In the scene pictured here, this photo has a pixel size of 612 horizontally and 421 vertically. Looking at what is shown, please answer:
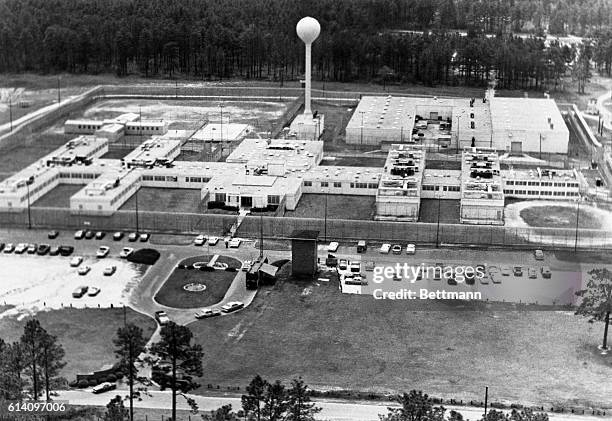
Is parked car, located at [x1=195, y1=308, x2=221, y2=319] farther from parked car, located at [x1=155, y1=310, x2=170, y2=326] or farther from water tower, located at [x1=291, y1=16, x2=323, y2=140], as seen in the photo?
water tower, located at [x1=291, y1=16, x2=323, y2=140]

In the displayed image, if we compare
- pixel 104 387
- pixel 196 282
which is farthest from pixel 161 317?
pixel 104 387

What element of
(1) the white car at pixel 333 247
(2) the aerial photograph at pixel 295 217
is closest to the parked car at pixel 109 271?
(2) the aerial photograph at pixel 295 217

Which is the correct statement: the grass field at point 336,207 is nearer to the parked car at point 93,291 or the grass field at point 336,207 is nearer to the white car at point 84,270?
the white car at point 84,270

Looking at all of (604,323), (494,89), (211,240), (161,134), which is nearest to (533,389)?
(604,323)

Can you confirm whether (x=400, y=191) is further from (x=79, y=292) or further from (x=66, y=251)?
(x=79, y=292)

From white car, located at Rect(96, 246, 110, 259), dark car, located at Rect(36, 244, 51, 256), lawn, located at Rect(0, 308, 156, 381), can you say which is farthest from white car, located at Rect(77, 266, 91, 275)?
lawn, located at Rect(0, 308, 156, 381)

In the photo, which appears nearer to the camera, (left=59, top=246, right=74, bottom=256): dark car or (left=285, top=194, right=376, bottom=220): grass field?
(left=59, top=246, right=74, bottom=256): dark car

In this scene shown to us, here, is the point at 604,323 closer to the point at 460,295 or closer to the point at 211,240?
the point at 460,295
